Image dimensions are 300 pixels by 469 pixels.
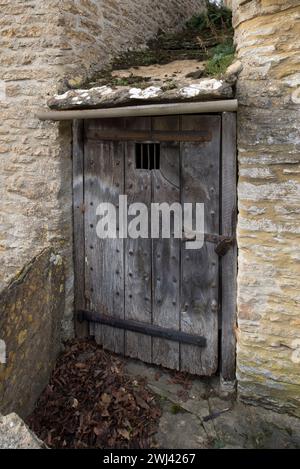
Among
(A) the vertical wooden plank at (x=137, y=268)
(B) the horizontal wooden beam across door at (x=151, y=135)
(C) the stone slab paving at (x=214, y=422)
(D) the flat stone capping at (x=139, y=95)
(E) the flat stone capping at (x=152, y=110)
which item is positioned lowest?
(C) the stone slab paving at (x=214, y=422)

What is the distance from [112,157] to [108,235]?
0.68 meters

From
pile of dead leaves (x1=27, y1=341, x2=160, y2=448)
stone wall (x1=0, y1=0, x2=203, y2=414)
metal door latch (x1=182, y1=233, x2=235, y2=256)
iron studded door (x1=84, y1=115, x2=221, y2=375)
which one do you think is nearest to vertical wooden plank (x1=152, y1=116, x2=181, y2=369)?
iron studded door (x1=84, y1=115, x2=221, y2=375)

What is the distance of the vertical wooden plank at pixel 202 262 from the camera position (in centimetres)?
315

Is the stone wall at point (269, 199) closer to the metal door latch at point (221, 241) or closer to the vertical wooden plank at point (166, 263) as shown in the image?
the metal door latch at point (221, 241)

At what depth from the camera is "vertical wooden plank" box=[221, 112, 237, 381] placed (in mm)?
3043

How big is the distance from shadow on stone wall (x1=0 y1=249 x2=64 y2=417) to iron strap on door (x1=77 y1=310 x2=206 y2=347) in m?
0.27

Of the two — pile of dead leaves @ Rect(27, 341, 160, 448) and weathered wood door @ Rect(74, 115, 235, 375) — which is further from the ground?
weathered wood door @ Rect(74, 115, 235, 375)

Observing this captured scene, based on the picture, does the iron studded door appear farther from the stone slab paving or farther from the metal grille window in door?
the stone slab paving

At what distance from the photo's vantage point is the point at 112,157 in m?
3.51

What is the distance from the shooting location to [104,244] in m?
3.68

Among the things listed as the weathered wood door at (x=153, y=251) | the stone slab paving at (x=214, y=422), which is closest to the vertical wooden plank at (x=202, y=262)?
the weathered wood door at (x=153, y=251)

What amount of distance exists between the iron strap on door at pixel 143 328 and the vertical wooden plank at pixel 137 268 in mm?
55

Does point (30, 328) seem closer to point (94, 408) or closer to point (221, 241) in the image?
point (94, 408)

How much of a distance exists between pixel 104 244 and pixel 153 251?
485 mm
